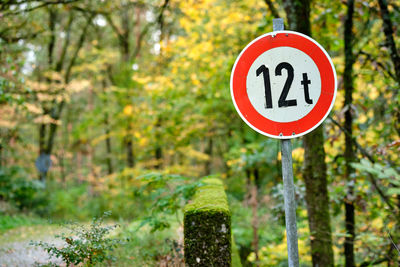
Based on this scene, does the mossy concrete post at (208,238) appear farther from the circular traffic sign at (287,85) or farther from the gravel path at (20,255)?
the gravel path at (20,255)

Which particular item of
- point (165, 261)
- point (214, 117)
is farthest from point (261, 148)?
point (165, 261)

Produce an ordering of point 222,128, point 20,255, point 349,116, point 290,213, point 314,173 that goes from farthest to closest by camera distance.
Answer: point 222,128
point 20,255
point 349,116
point 314,173
point 290,213

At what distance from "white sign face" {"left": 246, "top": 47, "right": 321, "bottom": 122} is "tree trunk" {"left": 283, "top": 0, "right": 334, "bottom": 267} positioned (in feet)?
6.56

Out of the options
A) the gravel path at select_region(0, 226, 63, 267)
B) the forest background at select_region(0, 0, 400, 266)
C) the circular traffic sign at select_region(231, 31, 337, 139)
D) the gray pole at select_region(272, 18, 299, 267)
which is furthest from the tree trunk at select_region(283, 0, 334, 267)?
the gravel path at select_region(0, 226, 63, 267)

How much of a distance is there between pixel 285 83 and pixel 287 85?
18 millimetres

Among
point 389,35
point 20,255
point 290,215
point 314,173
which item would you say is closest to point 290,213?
point 290,215

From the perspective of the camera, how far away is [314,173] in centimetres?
392

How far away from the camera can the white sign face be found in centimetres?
204

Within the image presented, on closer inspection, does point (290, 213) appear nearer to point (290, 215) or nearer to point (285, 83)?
point (290, 215)

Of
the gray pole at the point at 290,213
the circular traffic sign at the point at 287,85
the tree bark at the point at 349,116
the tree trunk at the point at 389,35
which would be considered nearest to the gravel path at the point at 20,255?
the gray pole at the point at 290,213

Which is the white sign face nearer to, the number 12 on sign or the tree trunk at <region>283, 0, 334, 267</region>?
the number 12 on sign

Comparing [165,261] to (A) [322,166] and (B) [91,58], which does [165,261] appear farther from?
(B) [91,58]

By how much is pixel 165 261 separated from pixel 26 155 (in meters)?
16.8

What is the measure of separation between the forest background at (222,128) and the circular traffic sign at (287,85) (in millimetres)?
1083
